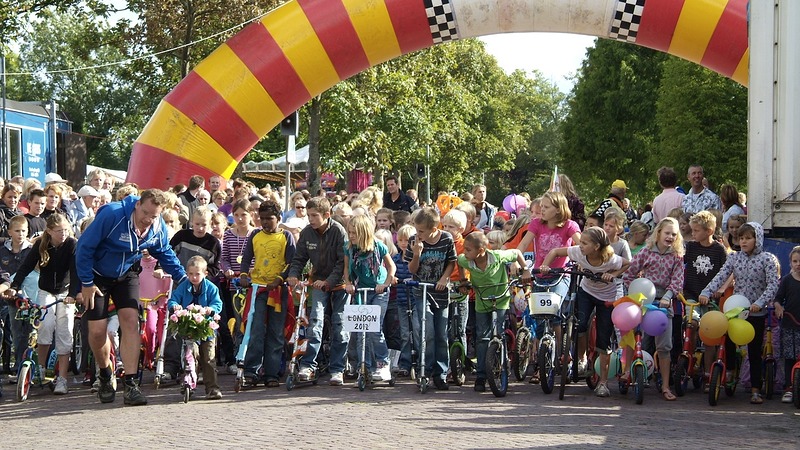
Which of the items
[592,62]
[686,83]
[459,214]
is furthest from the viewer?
[592,62]

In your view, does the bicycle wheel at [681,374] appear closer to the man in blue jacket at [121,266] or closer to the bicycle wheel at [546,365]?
the bicycle wheel at [546,365]

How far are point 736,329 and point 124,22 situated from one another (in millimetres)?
18555

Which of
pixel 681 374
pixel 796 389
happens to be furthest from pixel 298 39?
pixel 796 389

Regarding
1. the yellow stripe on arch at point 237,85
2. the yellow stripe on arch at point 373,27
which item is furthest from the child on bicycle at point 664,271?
the yellow stripe on arch at point 237,85

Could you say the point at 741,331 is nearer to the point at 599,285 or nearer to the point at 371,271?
the point at 599,285

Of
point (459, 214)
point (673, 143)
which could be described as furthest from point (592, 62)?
point (459, 214)

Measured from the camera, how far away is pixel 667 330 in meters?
10.9

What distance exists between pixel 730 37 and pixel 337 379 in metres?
7.71

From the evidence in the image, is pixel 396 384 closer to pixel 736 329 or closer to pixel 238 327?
pixel 238 327

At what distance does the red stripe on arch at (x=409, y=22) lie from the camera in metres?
Result: 16.5

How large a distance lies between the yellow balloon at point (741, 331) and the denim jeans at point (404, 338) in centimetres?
301

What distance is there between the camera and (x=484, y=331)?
11.2 m

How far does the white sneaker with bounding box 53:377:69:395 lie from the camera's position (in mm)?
11180

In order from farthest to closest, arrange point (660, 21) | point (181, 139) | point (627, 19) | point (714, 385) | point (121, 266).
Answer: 1. point (181, 139)
2. point (627, 19)
3. point (660, 21)
4. point (714, 385)
5. point (121, 266)
